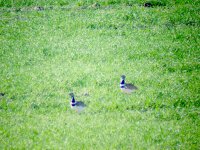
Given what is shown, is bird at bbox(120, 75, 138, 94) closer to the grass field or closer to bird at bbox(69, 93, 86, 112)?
the grass field

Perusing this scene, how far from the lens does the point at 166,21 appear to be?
47.0 feet

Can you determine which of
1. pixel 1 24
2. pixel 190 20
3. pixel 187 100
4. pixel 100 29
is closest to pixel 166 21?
pixel 190 20

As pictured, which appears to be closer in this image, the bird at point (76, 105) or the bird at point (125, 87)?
the bird at point (76, 105)

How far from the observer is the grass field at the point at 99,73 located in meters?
8.30

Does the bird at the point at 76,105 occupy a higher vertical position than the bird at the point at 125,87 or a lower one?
lower

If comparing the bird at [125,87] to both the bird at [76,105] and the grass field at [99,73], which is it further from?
the bird at [76,105]

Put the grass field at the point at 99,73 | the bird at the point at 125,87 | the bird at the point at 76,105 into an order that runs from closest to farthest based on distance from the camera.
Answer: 1. the grass field at the point at 99,73
2. the bird at the point at 76,105
3. the bird at the point at 125,87

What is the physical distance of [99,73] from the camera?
1088 cm

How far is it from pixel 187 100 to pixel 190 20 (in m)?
6.33

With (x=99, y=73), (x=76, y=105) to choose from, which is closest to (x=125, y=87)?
(x=99, y=73)

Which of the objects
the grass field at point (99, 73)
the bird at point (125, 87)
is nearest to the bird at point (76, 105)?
the grass field at point (99, 73)

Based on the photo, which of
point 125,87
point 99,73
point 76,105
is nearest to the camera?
point 76,105

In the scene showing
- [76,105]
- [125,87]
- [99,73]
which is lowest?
[76,105]

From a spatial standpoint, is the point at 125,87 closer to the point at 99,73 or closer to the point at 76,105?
the point at 99,73
